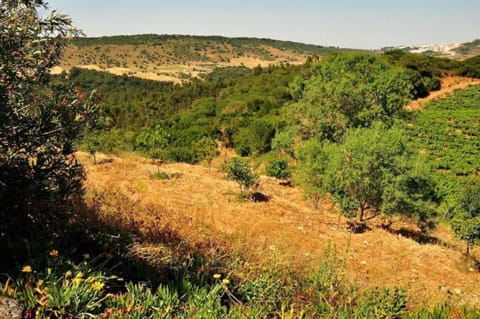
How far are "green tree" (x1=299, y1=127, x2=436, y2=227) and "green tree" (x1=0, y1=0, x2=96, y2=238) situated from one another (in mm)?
13997

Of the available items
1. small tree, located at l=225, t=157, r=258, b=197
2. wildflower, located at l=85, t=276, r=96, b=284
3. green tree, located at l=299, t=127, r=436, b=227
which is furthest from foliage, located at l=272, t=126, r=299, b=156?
wildflower, located at l=85, t=276, r=96, b=284

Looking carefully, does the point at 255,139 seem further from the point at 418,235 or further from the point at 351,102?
the point at 418,235

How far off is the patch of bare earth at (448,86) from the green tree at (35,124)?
64.4 meters

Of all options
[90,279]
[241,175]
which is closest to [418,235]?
[241,175]

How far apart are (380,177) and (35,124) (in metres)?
15.1

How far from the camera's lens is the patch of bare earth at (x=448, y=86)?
206 feet

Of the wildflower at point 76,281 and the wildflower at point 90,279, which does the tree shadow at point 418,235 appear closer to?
the wildflower at point 90,279

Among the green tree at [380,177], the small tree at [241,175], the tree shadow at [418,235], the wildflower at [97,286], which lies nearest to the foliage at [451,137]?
the tree shadow at [418,235]

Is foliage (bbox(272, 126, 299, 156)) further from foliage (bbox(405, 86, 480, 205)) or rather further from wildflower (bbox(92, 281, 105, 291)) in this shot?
wildflower (bbox(92, 281, 105, 291))

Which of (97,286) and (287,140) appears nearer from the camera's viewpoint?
(97,286)

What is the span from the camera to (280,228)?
14297mm

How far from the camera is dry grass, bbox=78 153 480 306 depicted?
856cm

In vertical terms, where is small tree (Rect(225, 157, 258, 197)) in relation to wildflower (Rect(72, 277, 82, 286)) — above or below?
below

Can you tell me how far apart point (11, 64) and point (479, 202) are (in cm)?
2608
